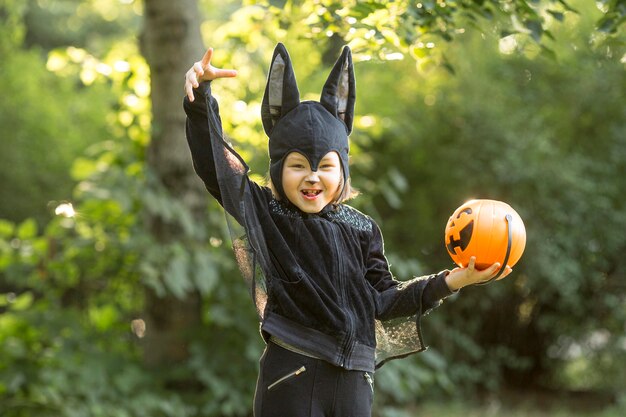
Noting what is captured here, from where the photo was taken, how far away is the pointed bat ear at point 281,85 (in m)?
3.18

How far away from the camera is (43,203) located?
9391mm

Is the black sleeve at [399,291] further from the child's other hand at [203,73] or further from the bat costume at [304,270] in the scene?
the child's other hand at [203,73]

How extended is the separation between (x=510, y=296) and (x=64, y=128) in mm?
4369

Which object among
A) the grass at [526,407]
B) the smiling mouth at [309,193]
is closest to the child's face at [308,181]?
the smiling mouth at [309,193]

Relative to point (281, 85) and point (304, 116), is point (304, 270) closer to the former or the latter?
point (304, 116)

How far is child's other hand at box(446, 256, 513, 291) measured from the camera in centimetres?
302

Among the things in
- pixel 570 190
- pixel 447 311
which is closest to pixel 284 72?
pixel 570 190

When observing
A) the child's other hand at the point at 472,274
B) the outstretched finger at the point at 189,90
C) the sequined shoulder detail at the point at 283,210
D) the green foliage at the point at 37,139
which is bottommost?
the green foliage at the point at 37,139

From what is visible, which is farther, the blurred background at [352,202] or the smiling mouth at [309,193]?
the blurred background at [352,202]

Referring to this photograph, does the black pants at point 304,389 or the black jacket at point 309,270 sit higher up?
the black jacket at point 309,270

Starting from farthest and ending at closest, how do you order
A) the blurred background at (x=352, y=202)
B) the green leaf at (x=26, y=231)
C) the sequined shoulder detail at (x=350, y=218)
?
the green leaf at (x=26, y=231) → the blurred background at (x=352, y=202) → the sequined shoulder detail at (x=350, y=218)

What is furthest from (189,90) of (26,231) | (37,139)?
(37,139)

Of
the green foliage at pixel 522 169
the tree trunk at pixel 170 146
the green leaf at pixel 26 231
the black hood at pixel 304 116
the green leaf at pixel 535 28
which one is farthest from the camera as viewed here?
the green foliage at pixel 522 169

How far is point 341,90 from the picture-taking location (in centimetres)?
329
